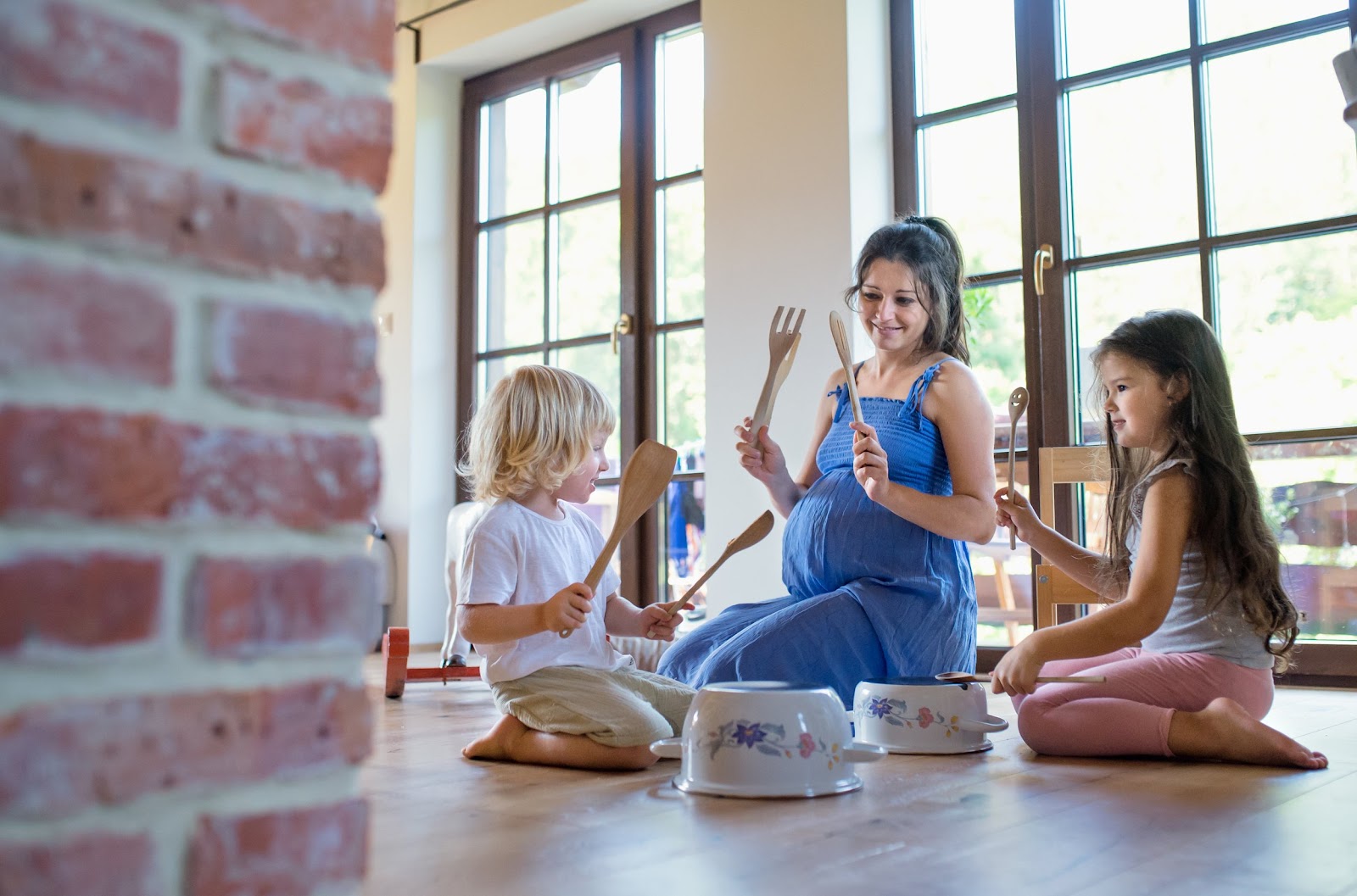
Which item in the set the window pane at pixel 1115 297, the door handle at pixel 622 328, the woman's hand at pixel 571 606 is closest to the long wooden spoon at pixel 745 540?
the woman's hand at pixel 571 606

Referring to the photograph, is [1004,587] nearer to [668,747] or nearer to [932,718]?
[932,718]

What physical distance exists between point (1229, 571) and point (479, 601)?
103 centimetres

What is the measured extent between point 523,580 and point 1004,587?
5.86ft

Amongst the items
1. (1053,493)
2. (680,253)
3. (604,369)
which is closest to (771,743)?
(1053,493)

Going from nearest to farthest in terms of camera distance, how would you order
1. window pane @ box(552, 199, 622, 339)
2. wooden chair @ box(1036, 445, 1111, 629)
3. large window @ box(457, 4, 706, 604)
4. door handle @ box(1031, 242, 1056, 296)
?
wooden chair @ box(1036, 445, 1111, 629) → door handle @ box(1031, 242, 1056, 296) → large window @ box(457, 4, 706, 604) → window pane @ box(552, 199, 622, 339)

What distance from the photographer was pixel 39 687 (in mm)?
435

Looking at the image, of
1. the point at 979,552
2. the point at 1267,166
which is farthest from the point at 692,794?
the point at 1267,166

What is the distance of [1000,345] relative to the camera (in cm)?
316

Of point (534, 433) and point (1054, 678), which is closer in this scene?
point (1054, 678)

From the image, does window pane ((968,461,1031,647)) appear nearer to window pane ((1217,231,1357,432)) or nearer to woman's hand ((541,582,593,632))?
window pane ((1217,231,1357,432))

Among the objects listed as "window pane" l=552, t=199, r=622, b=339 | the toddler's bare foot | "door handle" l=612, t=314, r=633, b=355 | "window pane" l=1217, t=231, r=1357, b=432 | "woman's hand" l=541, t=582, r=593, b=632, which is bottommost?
the toddler's bare foot

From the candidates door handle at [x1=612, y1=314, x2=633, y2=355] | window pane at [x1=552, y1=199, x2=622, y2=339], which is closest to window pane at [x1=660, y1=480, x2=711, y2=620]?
door handle at [x1=612, y1=314, x2=633, y2=355]

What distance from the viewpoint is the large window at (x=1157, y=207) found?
2736 mm

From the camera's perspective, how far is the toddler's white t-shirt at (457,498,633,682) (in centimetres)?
→ 170
